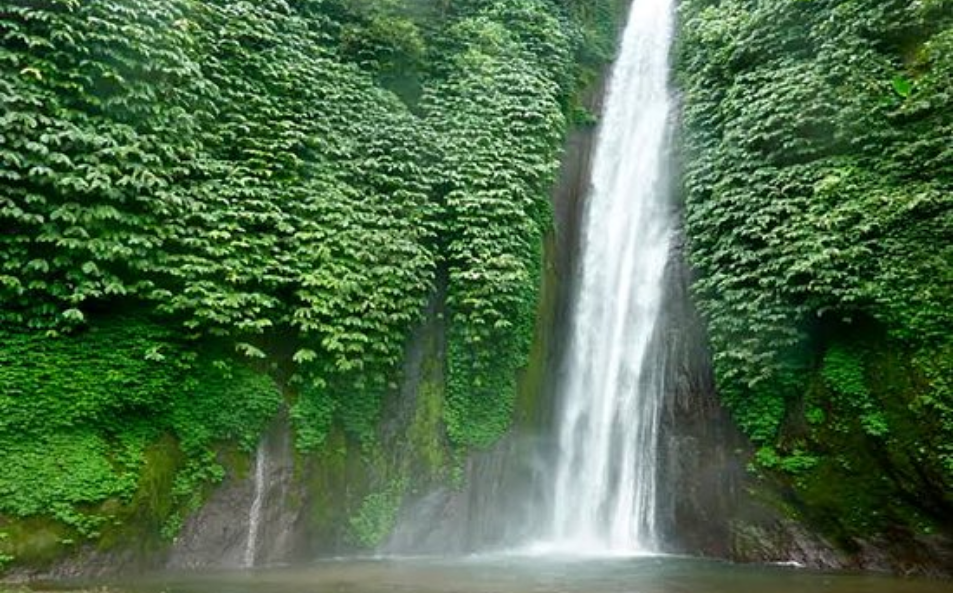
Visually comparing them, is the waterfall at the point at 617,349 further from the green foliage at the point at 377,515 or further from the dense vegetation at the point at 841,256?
the green foliage at the point at 377,515

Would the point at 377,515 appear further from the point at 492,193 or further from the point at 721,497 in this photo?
the point at 492,193

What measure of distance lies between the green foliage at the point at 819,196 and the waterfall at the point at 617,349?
1271 mm

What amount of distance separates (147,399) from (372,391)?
2965mm

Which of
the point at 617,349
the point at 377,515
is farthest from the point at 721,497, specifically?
the point at 377,515

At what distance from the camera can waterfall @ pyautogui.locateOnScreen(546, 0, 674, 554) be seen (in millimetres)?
11281

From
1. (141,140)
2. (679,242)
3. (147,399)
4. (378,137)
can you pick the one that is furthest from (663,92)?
(147,399)

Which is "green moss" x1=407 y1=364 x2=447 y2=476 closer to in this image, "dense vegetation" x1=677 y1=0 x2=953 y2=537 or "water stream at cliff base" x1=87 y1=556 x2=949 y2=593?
"water stream at cliff base" x1=87 y1=556 x2=949 y2=593

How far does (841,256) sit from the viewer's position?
948 centimetres

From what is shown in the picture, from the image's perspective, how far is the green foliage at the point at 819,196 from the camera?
9.13 m

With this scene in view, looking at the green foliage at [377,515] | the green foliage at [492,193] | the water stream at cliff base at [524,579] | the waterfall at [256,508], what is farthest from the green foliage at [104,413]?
the green foliage at [492,193]

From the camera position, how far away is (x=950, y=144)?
909 centimetres

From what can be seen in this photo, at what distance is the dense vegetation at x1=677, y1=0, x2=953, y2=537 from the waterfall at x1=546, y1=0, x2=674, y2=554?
134cm

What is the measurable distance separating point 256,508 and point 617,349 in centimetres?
640

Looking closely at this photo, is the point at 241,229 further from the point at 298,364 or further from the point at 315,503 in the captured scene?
the point at 315,503
